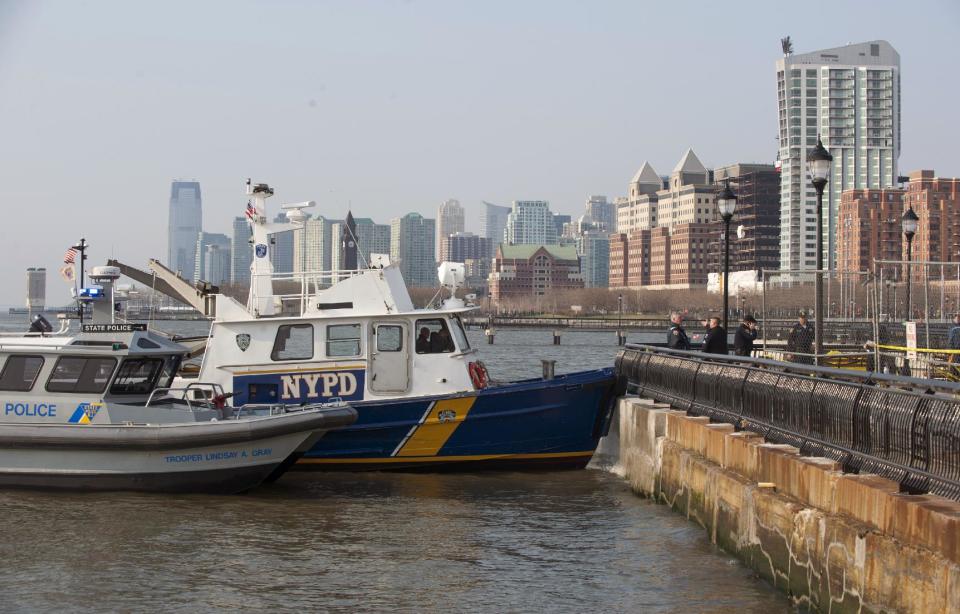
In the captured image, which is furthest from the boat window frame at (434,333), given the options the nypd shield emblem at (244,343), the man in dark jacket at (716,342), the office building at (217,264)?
the office building at (217,264)

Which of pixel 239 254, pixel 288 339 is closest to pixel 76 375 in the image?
pixel 288 339

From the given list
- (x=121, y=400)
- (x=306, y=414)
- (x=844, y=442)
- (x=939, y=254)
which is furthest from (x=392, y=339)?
(x=939, y=254)

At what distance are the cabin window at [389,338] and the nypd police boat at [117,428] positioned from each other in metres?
2.22

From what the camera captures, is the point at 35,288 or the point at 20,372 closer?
the point at 20,372

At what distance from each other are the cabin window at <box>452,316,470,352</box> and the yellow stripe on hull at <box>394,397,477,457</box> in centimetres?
111

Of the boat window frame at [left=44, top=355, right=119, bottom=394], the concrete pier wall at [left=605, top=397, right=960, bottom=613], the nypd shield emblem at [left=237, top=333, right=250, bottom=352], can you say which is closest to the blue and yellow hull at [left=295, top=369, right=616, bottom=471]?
the nypd shield emblem at [left=237, top=333, right=250, bottom=352]

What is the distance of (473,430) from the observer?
1984 centimetres

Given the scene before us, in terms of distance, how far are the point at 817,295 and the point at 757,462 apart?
272 inches

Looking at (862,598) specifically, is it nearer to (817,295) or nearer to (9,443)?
(817,295)

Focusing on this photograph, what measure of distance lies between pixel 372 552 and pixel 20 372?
6.57m

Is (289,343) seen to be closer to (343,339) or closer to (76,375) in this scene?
(343,339)

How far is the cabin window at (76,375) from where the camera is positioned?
1767 cm

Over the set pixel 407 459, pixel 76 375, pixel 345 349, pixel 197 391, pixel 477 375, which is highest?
pixel 345 349

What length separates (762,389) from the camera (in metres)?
14.6
